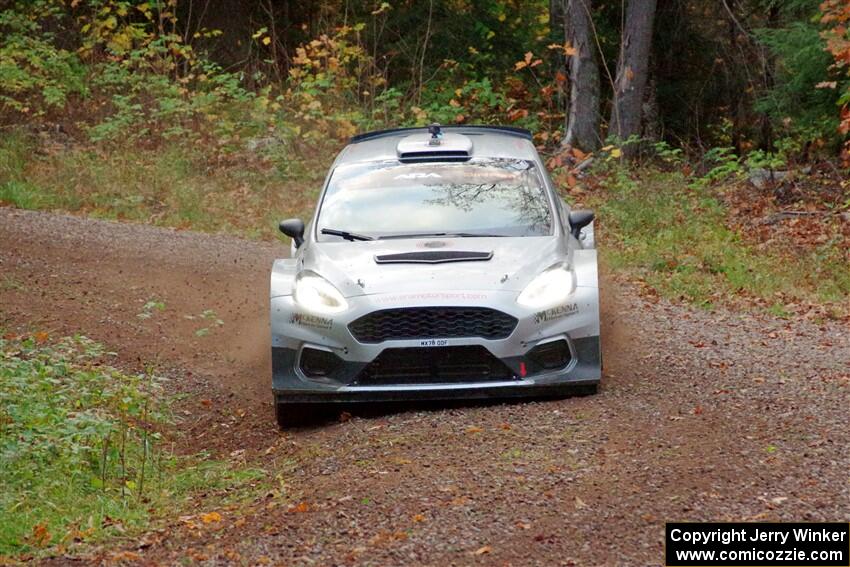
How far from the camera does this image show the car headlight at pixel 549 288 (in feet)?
24.3

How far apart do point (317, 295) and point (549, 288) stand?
1.49 metres

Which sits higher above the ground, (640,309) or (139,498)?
(139,498)

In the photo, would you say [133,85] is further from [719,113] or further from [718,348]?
[718,348]

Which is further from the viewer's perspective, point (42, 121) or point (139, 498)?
point (42, 121)

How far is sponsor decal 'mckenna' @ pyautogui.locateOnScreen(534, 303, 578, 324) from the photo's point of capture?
736 centimetres

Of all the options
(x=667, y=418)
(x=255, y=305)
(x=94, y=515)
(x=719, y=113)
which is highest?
(x=94, y=515)

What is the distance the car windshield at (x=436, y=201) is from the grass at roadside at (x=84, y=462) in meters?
1.90

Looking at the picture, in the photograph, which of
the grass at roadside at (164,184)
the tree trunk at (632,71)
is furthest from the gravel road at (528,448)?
the tree trunk at (632,71)

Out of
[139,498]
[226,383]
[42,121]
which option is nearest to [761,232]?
[226,383]

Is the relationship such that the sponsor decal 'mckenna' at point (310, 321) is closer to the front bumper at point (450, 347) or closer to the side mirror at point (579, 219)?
the front bumper at point (450, 347)

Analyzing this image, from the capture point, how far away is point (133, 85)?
22172mm

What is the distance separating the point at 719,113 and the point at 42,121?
12.6 m

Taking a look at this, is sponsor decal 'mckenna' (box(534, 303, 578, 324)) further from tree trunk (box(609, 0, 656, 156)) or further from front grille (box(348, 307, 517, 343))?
tree trunk (box(609, 0, 656, 156))

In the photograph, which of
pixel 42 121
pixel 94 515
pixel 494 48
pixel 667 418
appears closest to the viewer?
pixel 94 515
